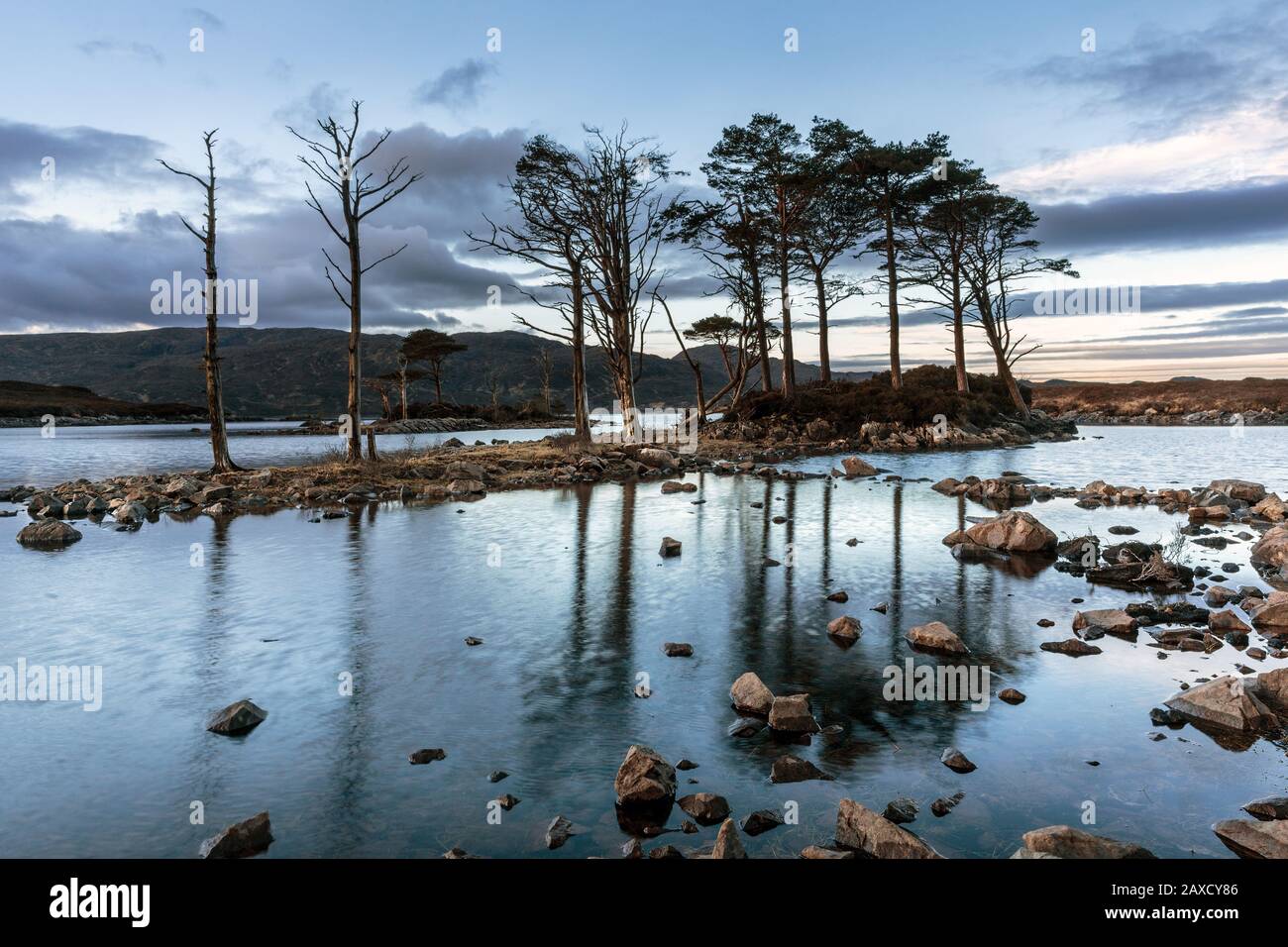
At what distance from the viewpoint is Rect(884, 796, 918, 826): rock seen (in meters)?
3.79

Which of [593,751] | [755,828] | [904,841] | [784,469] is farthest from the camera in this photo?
[784,469]

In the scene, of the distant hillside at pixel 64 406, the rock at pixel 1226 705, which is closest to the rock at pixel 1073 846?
the rock at pixel 1226 705

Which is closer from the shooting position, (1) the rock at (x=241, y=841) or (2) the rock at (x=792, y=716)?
(1) the rock at (x=241, y=841)

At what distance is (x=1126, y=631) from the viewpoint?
6992 mm

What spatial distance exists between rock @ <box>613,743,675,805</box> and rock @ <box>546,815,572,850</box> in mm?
367

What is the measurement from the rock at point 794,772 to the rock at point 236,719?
139 inches

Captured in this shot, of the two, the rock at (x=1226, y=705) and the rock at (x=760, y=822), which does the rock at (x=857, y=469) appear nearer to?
the rock at (x=1226, y=705)

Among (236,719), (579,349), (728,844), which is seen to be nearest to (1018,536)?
(728,844)

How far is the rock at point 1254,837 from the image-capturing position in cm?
347

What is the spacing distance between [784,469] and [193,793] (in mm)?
21331

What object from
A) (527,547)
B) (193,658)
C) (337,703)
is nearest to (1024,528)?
(527,547)

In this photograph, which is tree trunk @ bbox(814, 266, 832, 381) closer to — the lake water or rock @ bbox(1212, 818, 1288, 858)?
the lake water

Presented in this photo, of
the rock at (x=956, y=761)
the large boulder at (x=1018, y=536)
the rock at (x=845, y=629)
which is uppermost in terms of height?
the large boulder at (x=1018, y=536)

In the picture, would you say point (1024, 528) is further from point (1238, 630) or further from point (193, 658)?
point (193, 658)
